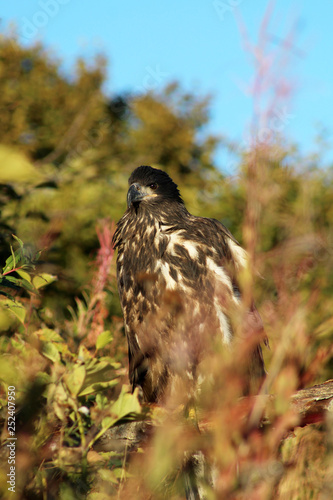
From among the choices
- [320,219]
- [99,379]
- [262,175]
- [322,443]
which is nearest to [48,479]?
[99,379]

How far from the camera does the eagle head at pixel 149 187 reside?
410 cm

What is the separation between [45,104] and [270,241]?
27.7ft

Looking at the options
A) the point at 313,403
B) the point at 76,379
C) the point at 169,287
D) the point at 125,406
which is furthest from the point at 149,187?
the point at 125,406

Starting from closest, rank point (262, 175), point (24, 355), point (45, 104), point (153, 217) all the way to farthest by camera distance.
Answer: point (262, 175) → point (24, 355) → point (153, 217) → point (45, 104)

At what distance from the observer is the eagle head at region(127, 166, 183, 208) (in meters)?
4.10

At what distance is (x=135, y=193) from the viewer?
4.08 meters

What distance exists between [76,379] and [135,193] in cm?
264

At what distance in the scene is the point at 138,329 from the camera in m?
3.63

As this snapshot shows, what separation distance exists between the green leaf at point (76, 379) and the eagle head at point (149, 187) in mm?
2572

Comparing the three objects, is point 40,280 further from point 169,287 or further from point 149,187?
point 149,187

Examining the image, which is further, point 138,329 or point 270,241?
point 270,241

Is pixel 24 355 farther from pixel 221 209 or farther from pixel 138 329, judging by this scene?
pixel 221 209

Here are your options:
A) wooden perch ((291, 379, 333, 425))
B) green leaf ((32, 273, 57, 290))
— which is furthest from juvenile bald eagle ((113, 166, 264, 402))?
green leaf ((32, 273, 57, 290))

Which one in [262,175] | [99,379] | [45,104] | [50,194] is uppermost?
[45,104]
